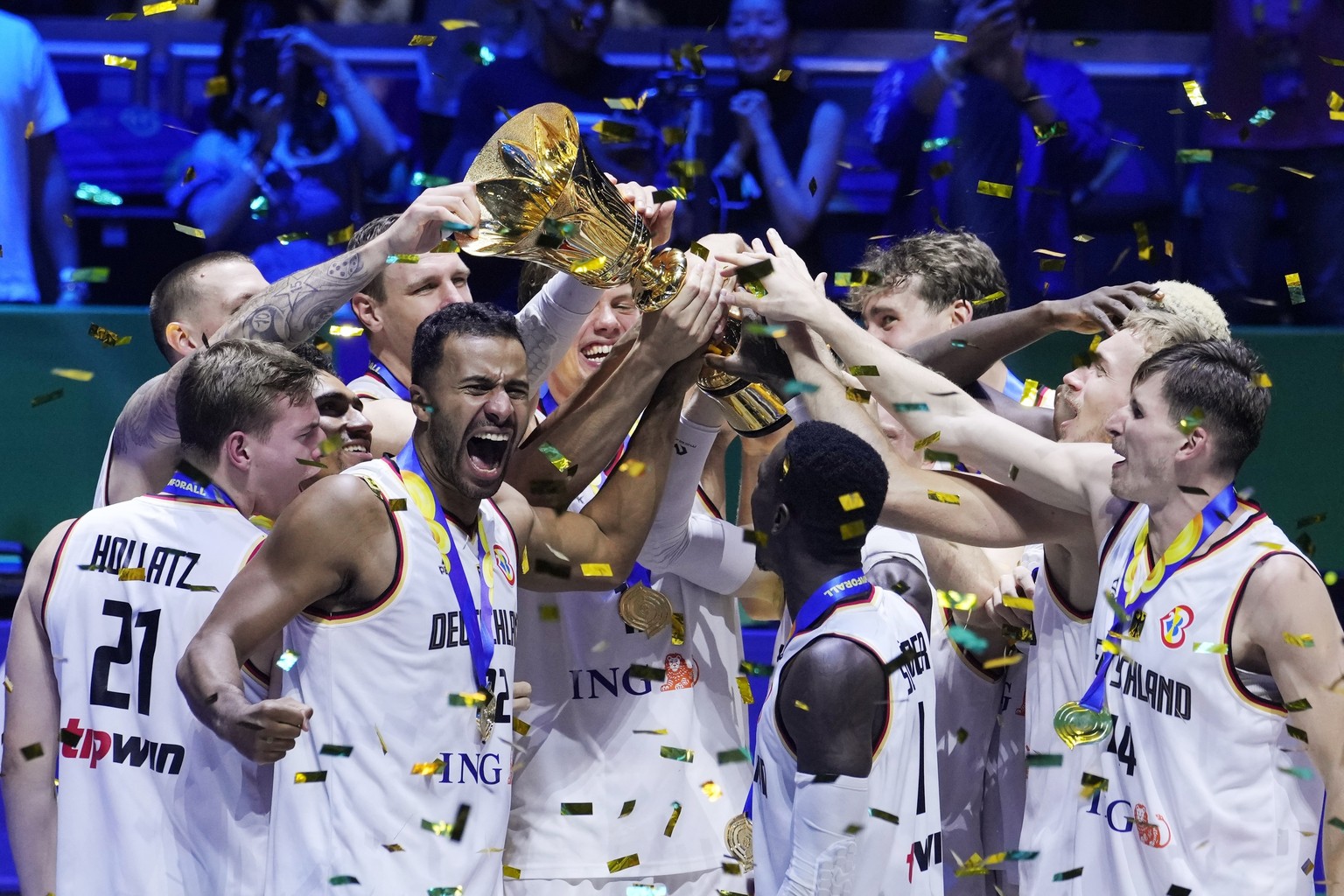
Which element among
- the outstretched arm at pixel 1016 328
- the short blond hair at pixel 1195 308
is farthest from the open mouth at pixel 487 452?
the short blond hair at pixel 1195 308

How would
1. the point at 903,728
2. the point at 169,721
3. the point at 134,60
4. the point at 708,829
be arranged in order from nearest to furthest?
the point at 903,728, the point at 169,721, the point at 708,829, the point at 134,60

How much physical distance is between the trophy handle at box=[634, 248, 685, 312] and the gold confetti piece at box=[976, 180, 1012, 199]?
3002mm

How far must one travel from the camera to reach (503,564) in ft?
11.7

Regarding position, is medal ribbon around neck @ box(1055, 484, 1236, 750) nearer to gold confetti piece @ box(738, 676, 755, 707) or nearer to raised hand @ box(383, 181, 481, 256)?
gold confetti piece @ box(738, 676, 755, 707)

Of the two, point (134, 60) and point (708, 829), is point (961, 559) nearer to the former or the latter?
point (708, 829)

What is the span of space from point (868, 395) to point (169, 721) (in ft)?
6.24

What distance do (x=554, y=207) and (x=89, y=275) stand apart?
178 inches

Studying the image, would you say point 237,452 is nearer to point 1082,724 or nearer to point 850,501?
point 850,501

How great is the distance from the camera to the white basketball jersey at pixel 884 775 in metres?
3.01

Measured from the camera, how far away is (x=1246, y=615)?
130 inches

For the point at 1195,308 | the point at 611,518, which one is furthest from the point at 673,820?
the point at 1195,308

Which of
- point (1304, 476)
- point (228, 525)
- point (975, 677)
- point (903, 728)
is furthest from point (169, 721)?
point (1304, 476)

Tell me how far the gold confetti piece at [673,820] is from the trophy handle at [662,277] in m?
1.29

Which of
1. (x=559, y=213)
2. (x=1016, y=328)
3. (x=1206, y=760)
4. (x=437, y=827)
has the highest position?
(x=559, y=213)
